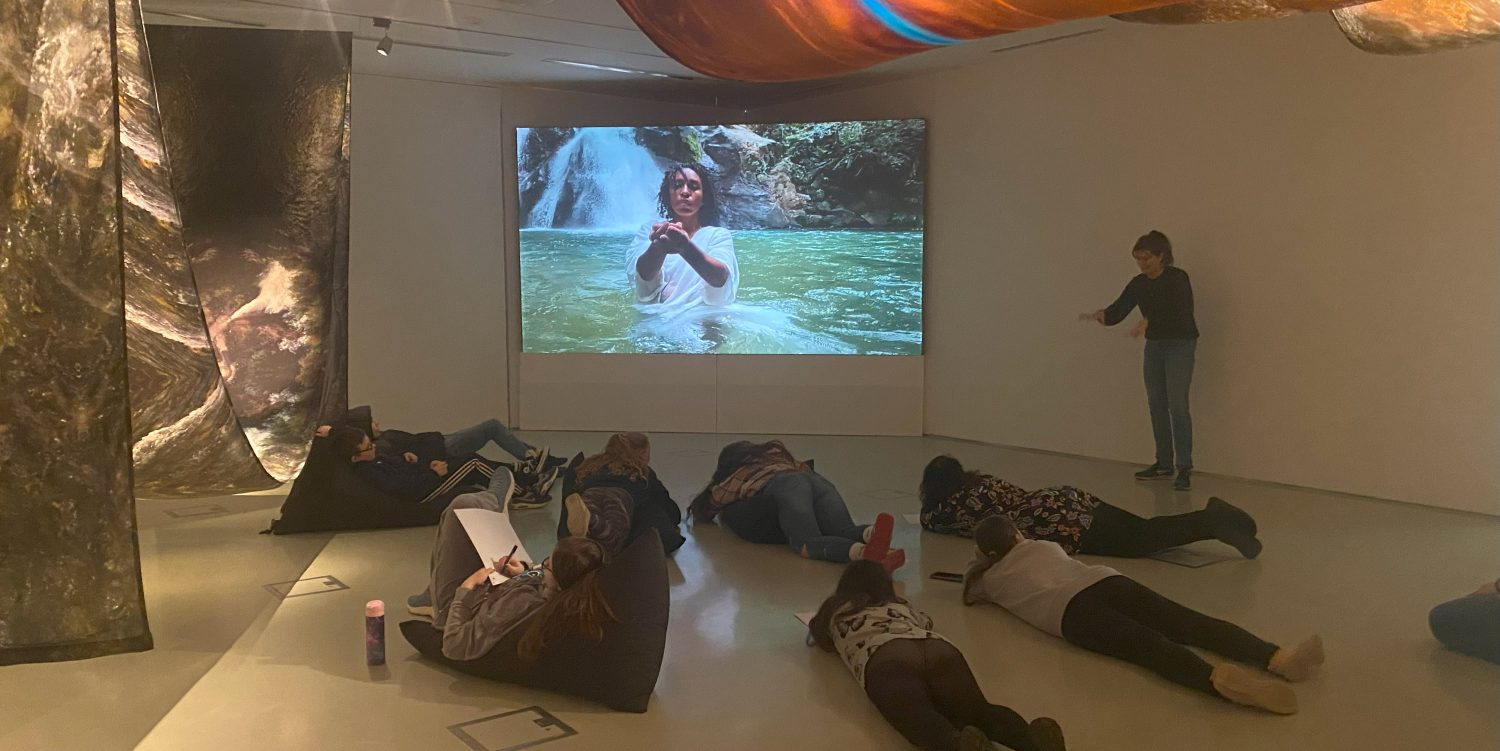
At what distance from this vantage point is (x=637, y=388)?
356 inches

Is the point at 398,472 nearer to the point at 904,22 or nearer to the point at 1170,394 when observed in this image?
the point at 904,22

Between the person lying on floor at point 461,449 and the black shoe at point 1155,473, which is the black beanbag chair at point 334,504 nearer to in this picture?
the person lying on floor at point 461,449

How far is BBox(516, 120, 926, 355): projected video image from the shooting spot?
28.9 feet

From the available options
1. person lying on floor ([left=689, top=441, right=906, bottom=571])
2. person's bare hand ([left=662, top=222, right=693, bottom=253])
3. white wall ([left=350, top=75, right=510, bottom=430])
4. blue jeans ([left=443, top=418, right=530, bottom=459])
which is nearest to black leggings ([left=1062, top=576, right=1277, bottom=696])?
person lying on floor ([left=689, top=441, right=906, bottom=571])

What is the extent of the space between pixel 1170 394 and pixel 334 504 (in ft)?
14.8

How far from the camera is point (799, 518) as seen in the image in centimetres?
478

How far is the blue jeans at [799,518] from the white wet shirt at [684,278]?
412 centimetres

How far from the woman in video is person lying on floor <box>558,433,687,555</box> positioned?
13.4 feet

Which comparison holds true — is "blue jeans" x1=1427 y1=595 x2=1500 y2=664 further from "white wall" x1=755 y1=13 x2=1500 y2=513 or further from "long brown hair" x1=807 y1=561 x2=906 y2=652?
"white wall" x1=755 y1=13 x2=1500 y2=513

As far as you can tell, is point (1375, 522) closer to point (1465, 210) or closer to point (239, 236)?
point (1465, 210)

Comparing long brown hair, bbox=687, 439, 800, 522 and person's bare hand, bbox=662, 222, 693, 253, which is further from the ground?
person's bare hand, bbox=662, 222, 693, 253

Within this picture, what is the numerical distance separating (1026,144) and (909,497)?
2.96 m

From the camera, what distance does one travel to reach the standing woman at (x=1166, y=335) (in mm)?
6383

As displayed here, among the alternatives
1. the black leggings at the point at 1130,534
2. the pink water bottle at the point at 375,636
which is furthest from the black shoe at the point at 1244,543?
the pink water bottle at the point at 375,636
